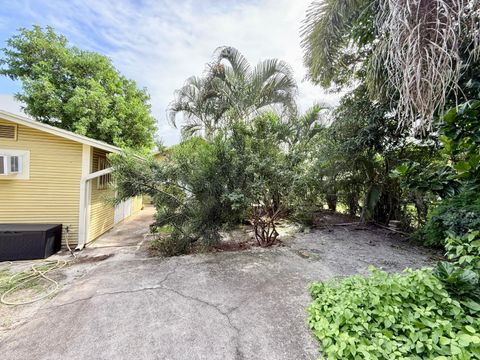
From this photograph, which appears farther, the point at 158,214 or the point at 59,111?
the point at 59,111

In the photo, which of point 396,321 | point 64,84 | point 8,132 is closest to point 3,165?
point 8,132

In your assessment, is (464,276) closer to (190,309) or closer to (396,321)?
(396,321)

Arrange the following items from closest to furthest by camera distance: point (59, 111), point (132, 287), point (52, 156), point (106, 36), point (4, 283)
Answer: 1. point (132, 287)
2. point (4, 283)
3. point (52, 156)
4. point (106, 36)
5. point (59, 111)

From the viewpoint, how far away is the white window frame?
4.99 meters

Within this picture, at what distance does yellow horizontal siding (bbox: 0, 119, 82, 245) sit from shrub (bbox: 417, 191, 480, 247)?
7863mm

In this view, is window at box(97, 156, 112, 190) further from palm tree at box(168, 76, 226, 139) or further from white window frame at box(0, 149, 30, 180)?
palm tree at box(168, 76, 226, 139)

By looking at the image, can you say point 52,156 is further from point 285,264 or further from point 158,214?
point 285,264

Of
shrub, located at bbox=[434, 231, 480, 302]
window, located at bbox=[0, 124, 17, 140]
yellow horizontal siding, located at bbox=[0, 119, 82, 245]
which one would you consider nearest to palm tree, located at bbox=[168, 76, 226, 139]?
yellow horizontal siding, located at bbox=[0, 119, 82, 245]

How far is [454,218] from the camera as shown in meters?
3.68

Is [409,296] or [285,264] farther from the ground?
[409,296]

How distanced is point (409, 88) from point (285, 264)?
2947 mm

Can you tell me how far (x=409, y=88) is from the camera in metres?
2.14

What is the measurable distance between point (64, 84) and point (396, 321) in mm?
13399

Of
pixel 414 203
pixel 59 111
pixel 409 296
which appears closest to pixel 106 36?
pixel 59 111
